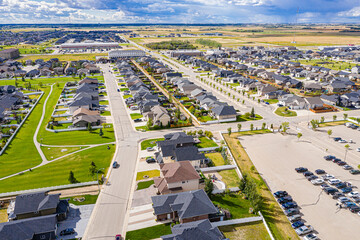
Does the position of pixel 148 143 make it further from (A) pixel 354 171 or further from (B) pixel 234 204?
(A) pixel 354 171

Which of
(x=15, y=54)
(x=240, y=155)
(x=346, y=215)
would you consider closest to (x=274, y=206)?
(x=346, y=215)

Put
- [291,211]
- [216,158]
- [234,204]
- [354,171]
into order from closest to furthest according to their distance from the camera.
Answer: [291,211] → [234,204] → [354,171] → [216,158]

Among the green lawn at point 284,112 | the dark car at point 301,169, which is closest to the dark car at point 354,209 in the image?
the dark car at point 301,169

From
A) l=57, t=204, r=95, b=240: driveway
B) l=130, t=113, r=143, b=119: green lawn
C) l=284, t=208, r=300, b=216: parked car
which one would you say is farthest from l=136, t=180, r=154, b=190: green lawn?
l=130, t=113, r=143, b=119: green lawn

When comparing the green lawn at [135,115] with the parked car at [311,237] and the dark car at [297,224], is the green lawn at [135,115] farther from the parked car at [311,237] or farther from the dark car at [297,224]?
the parked car at [311,237]

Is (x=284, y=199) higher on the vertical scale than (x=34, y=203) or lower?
higher

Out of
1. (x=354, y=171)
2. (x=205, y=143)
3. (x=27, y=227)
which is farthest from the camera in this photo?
(x=205, y=143)

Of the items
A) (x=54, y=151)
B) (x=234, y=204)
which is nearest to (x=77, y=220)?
(x=234, y=204)
